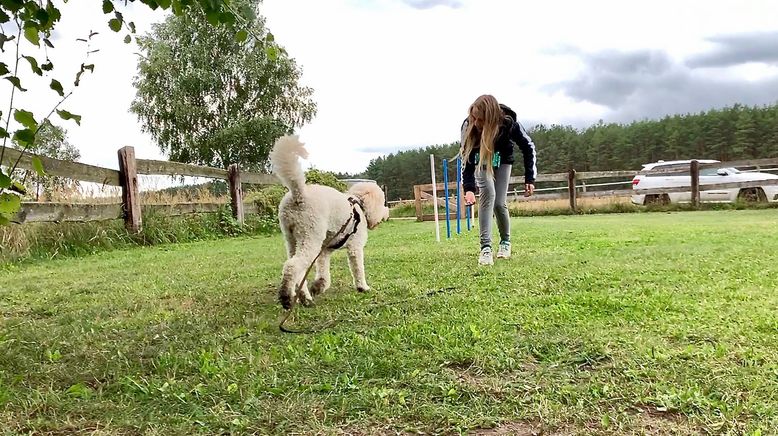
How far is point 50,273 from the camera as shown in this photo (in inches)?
207

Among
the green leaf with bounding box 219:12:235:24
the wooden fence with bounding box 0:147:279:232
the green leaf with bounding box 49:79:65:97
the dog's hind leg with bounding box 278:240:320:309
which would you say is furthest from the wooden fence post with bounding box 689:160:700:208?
the green leaf with bounding box 49:79:65:97

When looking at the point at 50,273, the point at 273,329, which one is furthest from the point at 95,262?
the point at 273,329

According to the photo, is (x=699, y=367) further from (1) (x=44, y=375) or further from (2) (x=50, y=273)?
(2) (x=50, y=273)

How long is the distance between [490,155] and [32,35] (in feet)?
12.2

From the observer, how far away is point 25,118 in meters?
1.88

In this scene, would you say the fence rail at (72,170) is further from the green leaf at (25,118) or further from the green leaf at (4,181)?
the green leaf at (25,118)

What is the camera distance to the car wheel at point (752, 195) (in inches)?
590

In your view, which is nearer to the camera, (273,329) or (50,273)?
(273,329)

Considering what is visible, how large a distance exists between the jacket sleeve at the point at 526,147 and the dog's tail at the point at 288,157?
252 cm

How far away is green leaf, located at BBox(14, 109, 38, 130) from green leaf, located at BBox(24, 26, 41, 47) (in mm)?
345

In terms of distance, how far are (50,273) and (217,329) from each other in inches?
136

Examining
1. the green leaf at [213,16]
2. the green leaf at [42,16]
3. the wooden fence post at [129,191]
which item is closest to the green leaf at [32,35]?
the green leaf at [42,16]

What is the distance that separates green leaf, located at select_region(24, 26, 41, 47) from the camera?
2020 mm

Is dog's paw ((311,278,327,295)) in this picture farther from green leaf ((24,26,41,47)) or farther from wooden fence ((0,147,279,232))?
green leaf ((24,26,41,47))
